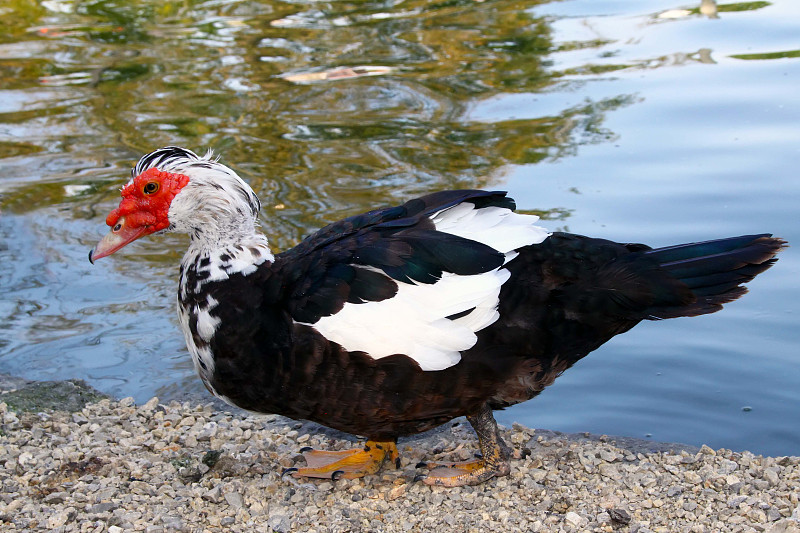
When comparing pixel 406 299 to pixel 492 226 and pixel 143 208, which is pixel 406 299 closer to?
pixel 492 226

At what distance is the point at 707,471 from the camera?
12.1 ft

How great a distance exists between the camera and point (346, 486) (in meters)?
3.77

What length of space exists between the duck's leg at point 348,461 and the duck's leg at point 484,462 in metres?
0.23

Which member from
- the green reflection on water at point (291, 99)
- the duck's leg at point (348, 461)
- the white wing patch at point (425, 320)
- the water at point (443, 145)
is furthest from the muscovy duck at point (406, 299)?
the green reflection on water at point (291, 99)

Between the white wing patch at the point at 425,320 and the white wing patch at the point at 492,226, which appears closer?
the white wing patch at the point at 425,320

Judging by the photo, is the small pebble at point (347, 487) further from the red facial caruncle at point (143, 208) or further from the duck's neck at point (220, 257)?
the red facial caruncle at point (143, 208)

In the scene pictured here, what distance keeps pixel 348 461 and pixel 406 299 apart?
820mm

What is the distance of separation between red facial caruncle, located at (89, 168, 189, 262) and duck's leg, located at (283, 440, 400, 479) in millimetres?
1108

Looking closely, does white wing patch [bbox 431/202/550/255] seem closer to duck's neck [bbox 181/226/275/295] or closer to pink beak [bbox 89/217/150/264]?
duck's neck [bbox 181/226/275/295]

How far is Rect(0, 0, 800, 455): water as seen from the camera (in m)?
4.80

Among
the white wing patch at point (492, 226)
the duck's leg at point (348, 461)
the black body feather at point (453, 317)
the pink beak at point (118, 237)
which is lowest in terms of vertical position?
the duck's leg at point (348, 461)

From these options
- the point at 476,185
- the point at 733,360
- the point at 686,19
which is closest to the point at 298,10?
the point at 686,19

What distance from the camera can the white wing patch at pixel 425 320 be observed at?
133 inches

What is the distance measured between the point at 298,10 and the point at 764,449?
8.46 meters
